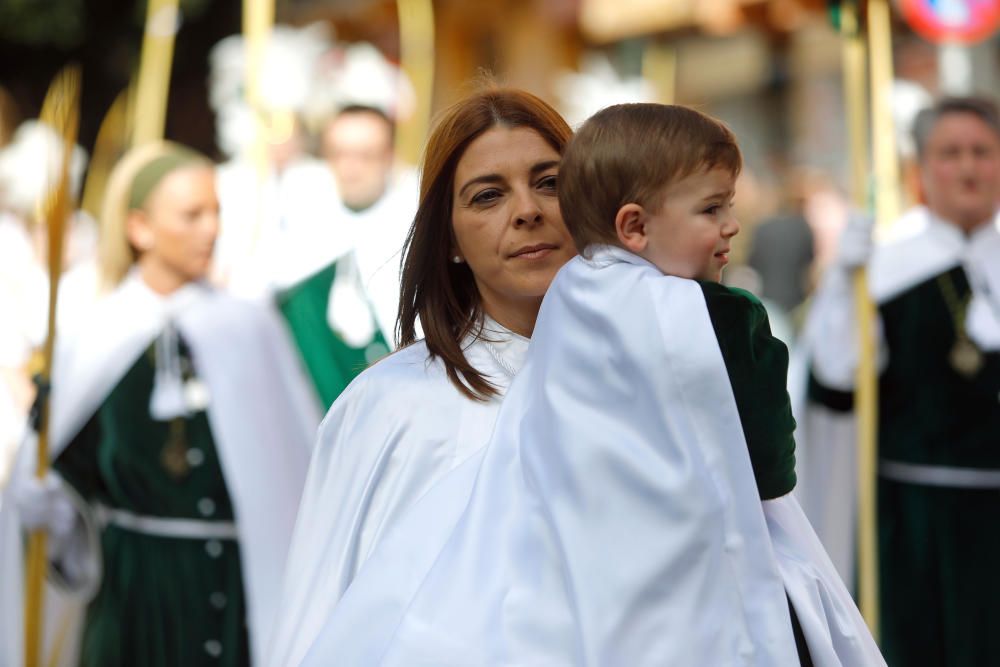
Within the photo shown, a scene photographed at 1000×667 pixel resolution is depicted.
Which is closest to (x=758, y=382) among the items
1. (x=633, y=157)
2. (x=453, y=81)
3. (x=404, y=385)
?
(x=633, y=157)

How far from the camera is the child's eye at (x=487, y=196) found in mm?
2844

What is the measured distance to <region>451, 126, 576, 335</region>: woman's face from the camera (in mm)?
2766

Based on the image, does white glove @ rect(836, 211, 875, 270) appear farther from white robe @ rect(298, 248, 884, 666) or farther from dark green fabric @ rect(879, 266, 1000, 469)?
white robe @ rect(298, 248, 884, 666)

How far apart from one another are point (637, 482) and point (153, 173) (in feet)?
10.0

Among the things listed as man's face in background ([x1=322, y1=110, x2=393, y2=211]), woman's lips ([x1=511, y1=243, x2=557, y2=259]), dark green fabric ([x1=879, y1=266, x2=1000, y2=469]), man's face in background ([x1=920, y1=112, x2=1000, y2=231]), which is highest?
man's face in background ([x1=322, y1=110, x2=393, y2=211])

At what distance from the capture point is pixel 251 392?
4.52 meters

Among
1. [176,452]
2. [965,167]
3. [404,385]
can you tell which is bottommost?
[176,452]

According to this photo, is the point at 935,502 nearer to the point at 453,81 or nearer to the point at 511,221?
the point at 511,221

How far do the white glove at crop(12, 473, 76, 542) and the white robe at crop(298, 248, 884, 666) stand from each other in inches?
90.4

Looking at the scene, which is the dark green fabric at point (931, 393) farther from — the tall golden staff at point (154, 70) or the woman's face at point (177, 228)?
the tall golden staff at point (154, 70)

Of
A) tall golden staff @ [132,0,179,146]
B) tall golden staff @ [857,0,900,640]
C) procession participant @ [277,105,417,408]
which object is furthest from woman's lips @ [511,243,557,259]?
tall golden staff @ [132,0,179,146]

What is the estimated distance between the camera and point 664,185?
2.28 meters

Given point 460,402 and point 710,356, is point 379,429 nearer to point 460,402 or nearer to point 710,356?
point 460,402

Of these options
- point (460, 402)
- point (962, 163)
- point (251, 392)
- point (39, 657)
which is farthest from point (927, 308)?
point (39, 657)
